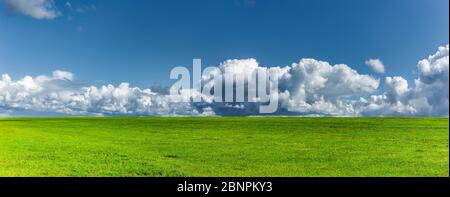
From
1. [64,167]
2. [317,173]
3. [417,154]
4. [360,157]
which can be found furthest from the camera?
[417,154]

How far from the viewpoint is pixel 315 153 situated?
1491cm

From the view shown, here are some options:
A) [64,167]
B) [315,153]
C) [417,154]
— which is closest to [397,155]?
[417,154]
